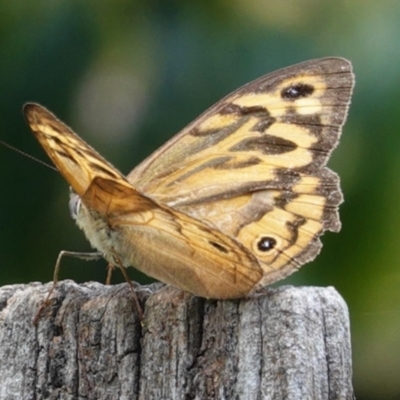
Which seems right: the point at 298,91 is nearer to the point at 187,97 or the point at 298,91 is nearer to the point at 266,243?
the point at 266,243

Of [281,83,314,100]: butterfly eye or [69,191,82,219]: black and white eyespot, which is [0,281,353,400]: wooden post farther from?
[281,83,314,100]: butterfly eye

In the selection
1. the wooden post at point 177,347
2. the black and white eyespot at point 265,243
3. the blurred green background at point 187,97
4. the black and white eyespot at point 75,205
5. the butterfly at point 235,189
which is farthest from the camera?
the blurred green background at point 187,97

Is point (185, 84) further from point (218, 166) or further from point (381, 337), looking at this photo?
point (218, 166)

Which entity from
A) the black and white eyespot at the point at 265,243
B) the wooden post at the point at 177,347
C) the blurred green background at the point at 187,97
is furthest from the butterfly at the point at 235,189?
the blurred green background at the point at 187,97

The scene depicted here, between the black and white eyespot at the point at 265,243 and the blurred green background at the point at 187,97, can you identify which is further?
the blurred green background at the point at 187,97

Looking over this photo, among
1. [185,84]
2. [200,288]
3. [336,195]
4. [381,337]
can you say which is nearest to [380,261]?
[381,337]

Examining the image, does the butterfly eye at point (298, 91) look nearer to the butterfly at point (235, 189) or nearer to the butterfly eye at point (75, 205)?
the butterfly at point (235, 189)

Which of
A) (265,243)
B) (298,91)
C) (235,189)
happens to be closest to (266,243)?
(265,243)
